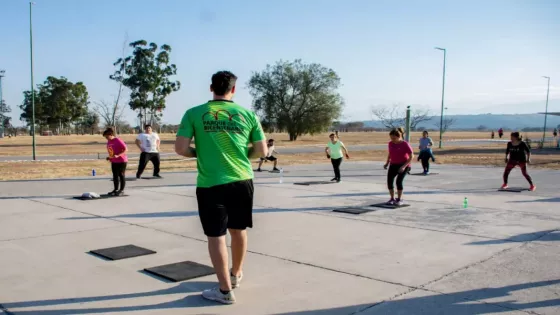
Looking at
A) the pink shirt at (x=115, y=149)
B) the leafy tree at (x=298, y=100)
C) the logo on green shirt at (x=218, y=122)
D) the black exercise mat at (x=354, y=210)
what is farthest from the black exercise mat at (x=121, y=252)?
the leafy tree at (x=298, y=100)

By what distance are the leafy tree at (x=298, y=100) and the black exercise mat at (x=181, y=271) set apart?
52640 mm

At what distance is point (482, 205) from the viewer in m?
9.84

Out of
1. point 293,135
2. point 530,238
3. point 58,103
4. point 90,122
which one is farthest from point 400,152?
point 90,122

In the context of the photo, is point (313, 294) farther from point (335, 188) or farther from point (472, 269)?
point (335, 188)

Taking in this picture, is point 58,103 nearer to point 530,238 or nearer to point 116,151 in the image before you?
point 116,151

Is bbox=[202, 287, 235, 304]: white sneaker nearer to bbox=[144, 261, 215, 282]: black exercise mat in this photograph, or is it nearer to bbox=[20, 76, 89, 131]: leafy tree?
bbox=[144, 261, 215, 282]: black exercise mat

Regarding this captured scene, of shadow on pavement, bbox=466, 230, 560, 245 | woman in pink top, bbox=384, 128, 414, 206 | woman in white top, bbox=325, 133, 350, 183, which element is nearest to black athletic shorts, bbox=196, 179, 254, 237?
shadow on pavement, bbox=466, 230, 560, 245

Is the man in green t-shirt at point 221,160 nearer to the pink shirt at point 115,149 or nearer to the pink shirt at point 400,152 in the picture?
the pink shirt at point 400,152

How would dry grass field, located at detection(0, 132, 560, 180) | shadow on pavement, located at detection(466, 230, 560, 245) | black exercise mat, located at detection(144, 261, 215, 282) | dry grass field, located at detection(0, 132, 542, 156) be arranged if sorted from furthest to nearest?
dry grass field, located at detection(0, 132, 542, 156), dry grass field, located at detection(0, 132, 560, 180), shadow on pavement, located at detection(466, 230, 560, 245), black exercise mat, located at detection(144, 261, 215, 282)

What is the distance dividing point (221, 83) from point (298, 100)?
180 feet

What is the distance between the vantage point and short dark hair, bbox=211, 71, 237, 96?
4004 millimetres

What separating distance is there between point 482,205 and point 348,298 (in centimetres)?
659

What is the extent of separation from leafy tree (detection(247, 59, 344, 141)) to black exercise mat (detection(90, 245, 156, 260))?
2044 inches

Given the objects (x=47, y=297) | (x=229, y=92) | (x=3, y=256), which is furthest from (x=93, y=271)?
(x=229, y=92)
